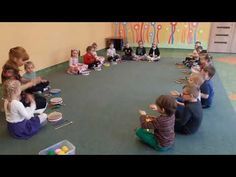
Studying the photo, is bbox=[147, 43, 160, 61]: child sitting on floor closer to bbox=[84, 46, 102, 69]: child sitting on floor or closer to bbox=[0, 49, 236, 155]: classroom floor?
bbox=[0, 49, 236, 155]: classroom floor

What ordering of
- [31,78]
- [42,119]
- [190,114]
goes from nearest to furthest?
1. [190,114]
2. [42,119]
3. [31,78]

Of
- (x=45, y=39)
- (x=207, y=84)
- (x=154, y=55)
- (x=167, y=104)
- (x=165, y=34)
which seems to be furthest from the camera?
(x=165, y=34)

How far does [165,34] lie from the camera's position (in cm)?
697

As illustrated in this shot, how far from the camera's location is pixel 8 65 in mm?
2477

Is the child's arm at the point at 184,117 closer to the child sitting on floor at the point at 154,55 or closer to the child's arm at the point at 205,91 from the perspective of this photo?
the child's arm at the point at 205,91

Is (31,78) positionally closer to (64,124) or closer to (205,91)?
(64,124)

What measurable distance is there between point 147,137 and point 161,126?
23 cm

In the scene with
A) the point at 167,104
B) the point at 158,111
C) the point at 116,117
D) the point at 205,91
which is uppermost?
the point at 167,104

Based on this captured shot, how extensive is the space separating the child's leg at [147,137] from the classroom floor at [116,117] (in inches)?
2.2

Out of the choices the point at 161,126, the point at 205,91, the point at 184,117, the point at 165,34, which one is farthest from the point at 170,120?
the point at 165,34

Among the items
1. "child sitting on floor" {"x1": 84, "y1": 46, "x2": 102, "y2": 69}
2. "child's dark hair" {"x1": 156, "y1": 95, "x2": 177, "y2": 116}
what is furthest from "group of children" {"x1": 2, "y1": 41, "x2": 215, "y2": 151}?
"child sitting on floor" {"x1": 84, "y1": 46, "x2": 102, "y2": 69}

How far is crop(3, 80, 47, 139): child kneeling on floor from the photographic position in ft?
6.39
